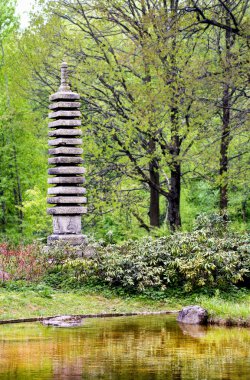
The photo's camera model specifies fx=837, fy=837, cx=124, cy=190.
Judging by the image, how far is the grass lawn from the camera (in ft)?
51.5

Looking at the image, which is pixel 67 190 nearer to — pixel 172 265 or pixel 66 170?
pixel 66 170

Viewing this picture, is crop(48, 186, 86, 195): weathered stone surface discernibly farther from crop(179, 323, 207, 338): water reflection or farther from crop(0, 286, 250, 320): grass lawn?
crop(179, 323, 207, 338): water reflection

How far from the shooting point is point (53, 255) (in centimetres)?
2038

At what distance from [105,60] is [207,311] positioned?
12703mm

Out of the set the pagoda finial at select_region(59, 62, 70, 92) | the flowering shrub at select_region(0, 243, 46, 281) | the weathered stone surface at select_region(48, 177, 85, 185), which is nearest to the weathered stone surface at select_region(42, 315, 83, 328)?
the flowering shrub at select_region(0, 243, 46, 281)

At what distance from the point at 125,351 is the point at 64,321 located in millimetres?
3868

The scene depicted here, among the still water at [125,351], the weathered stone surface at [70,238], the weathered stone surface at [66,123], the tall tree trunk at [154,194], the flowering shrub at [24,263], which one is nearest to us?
the still water at [125,351]

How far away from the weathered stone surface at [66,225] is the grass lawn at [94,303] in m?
3.89

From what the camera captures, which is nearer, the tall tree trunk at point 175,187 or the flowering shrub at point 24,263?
the flowering shrub at point 24,263

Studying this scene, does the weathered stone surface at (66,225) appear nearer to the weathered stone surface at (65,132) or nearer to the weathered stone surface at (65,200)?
the weathered stone surface at (65,200)

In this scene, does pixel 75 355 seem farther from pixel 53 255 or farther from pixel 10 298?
pixel 53 255

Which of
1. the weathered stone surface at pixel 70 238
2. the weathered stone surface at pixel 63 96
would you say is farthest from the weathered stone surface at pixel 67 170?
the weathered stone surface at pixel 63 96

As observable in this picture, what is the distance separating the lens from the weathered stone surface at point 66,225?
22.3 m

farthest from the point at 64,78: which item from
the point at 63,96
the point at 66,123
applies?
the point at 66,123
